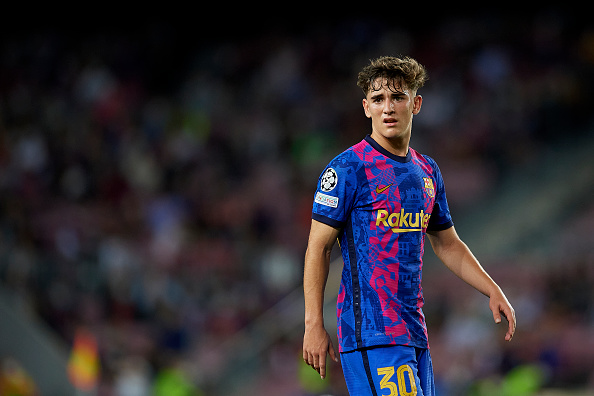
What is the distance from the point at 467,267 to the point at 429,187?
507mm

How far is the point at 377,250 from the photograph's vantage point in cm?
407

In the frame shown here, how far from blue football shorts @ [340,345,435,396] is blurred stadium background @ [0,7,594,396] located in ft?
22.8

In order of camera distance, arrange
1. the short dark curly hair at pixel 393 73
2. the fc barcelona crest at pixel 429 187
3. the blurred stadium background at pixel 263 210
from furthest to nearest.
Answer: the blurred stadium background at pixel 263 210, the fc barcelona crest at pixel 429 187, the short dark curly hair at pixel 393 73

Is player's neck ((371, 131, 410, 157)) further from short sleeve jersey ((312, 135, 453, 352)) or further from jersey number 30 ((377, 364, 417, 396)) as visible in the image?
jersey number 30 ((377, 364, 417, 396))

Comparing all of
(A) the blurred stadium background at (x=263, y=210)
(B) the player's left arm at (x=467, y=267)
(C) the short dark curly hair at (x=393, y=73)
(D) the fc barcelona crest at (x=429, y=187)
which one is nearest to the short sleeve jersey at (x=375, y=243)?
(D) the fc barcelona crest at (x=429, y=187)

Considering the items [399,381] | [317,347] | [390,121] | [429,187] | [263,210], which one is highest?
[263,210]

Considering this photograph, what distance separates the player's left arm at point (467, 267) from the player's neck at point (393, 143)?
591 millimetres

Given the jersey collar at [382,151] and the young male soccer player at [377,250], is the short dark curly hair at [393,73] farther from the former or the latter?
the jersey collar at [382,151]

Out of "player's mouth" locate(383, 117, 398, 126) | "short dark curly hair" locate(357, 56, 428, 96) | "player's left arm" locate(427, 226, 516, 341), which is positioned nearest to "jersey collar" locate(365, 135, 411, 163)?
"player's mouth" locate(383, 117, 398, 126)

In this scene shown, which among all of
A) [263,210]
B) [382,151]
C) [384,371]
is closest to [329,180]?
[382,151]

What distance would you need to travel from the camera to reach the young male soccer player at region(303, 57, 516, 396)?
157 inches

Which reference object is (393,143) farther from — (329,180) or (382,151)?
(329,180)

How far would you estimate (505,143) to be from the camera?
45.0ft

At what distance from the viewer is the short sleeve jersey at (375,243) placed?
4.04 meters
